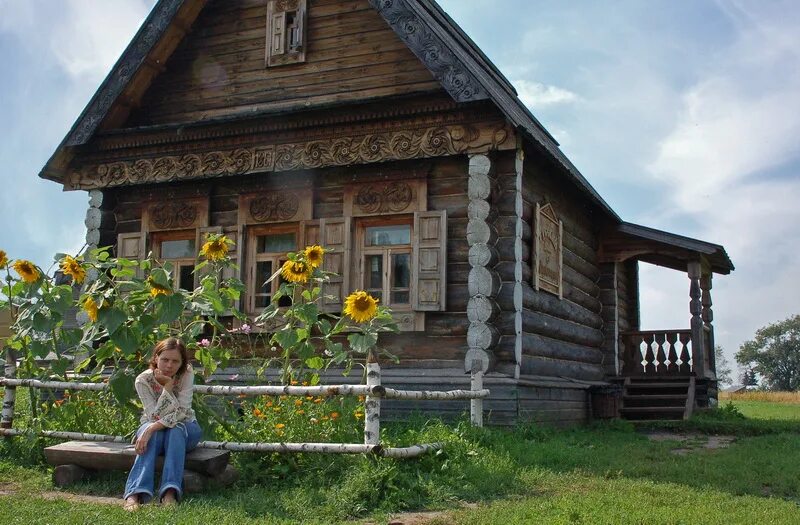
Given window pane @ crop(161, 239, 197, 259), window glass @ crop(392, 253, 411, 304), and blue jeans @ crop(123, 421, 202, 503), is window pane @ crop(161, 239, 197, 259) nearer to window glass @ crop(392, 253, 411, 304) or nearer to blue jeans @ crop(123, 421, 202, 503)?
window glass @ crop(392, 253, 411, 304)

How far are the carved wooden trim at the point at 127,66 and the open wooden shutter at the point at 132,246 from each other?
147cm

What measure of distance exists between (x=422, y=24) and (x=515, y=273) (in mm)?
3233

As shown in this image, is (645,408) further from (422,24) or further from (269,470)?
(269,470)

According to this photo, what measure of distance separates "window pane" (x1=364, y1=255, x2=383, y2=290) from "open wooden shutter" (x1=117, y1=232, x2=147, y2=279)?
3449mm

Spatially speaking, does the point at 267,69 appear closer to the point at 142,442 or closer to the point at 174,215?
the point at 174,215

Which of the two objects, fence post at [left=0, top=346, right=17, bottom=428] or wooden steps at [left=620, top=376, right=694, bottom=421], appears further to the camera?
wooden steps at [left=620, top=376, right=694, bottom=421]

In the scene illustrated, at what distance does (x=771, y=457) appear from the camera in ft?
29.9

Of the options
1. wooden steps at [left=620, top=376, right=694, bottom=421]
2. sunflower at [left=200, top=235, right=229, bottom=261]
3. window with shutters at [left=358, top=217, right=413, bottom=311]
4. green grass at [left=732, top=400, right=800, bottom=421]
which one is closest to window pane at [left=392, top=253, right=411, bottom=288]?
window with shutters at [left=358, top=217, right=413, bottom=311]

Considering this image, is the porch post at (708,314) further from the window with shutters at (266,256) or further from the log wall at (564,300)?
the window with shutters at (266,256)

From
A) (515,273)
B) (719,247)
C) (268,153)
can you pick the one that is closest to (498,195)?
(515,273)

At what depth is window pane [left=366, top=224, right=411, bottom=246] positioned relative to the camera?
11289 mm

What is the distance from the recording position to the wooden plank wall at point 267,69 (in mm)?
11656

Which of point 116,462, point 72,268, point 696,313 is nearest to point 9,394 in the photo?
point 72,268

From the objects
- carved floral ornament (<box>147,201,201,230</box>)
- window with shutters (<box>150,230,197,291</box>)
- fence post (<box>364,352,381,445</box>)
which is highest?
carved floral ornament (<box>147,201,201,230</box>)
